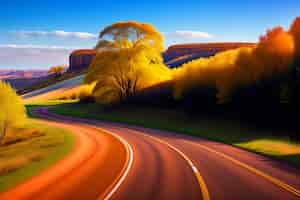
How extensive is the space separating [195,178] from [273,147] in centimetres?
967

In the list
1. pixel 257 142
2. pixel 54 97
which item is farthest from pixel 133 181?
pixel 54 97

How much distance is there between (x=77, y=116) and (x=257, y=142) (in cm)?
3298

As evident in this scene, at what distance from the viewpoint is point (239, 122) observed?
29.0 m

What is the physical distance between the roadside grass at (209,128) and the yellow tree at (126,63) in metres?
3.27

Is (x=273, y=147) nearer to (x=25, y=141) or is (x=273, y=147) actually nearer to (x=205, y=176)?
(x=205, y=176)

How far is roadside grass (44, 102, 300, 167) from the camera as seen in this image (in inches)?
758

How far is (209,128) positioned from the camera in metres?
29.3

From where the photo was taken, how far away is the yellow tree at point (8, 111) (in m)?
34.9

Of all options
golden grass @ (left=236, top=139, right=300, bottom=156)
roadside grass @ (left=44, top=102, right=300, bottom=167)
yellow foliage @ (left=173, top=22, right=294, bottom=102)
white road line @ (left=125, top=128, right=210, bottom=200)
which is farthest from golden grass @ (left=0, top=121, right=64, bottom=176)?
yellow foliage @ (left=173, top=22, right=294, bottom=102)

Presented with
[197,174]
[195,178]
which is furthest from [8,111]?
[195,178]

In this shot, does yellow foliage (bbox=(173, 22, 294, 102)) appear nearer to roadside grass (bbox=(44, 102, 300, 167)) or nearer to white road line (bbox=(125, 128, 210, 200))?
roadside grass (bbox=(44, 102, 300, 167))

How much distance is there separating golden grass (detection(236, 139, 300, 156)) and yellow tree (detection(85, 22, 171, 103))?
25305mm

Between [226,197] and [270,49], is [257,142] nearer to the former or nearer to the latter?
[270,49]

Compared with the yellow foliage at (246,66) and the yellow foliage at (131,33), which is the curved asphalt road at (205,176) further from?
the yellow foliage at (131,33)
